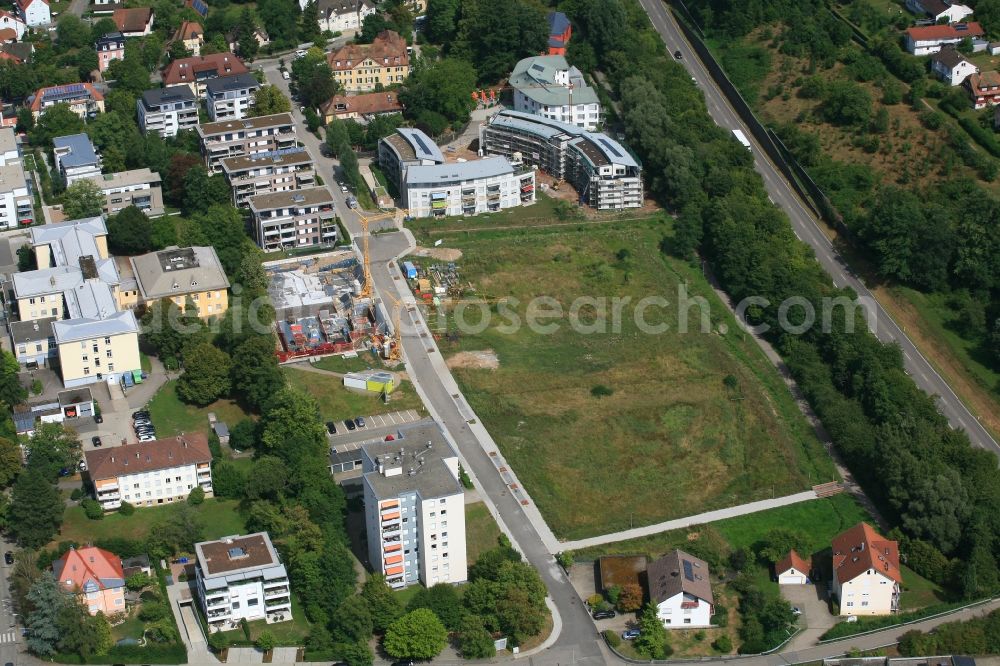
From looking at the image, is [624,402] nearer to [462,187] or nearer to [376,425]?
[376,425]

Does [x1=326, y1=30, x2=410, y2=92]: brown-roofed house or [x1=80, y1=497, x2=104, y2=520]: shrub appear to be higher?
[x1=326, y1=30, x2=410, y2=92]: brown-roofed house

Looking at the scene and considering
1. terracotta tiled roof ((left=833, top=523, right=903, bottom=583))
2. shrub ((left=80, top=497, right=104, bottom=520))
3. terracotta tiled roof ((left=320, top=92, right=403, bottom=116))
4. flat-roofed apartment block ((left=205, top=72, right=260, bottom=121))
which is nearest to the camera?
terracotta tiled roof ((left=833, top=523, right=903, bottom=583))

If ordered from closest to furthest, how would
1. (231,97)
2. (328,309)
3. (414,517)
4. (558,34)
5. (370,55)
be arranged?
(414,517)
(328,309)
(231,97)
(370,55)
(558,34)

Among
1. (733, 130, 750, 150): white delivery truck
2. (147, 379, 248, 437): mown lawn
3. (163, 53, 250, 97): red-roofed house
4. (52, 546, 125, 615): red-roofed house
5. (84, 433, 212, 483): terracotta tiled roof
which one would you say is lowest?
(147, 379, 248, 437): mown lawn

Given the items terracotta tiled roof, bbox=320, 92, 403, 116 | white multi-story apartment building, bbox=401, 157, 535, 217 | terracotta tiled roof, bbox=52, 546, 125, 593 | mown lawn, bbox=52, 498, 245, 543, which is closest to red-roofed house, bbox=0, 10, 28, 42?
terracotta tiled roof, bbox=320, 92, 403, 116

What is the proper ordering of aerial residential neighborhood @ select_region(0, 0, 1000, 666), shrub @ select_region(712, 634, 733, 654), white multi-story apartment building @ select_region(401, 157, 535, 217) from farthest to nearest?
white multi-story apartment building @ select_region(401, 157, 535, 217)
aerial residential neighborhood @ select_region(0, 0, 1000, 666)
shrub @ select_region(712, 634, 733, 654)

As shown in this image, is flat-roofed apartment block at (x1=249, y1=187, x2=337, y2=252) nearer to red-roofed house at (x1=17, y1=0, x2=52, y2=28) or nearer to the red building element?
the red building element

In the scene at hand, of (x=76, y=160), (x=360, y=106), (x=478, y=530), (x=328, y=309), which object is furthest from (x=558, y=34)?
(x=478, y=530)
